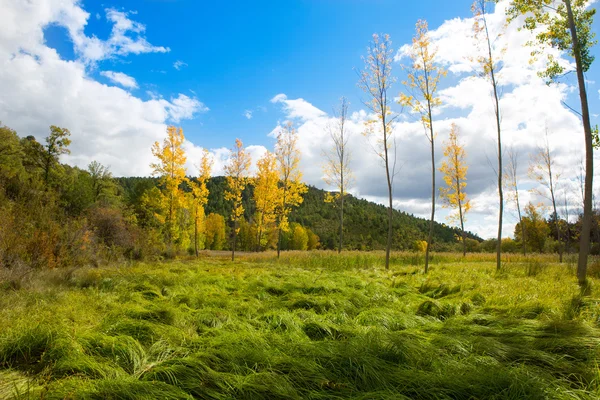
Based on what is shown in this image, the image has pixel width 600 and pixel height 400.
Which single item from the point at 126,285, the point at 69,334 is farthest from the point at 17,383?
the point at 126,285

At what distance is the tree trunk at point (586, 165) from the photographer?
7781 mm

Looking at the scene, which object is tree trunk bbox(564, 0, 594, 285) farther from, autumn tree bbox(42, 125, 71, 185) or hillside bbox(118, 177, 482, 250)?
hillside bbox(118, 177, 482, 250)

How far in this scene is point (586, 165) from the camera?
8.09 m

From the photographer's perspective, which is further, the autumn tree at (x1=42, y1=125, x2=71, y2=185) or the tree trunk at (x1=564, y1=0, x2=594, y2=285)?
the autumn tree at (x1=42, y1=125, x2=71, y2=185)

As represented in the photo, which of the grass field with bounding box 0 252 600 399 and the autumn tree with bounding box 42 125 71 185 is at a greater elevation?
the autumn tree with bounding box 42 125 71 185

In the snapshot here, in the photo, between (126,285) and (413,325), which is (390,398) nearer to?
(413,325)

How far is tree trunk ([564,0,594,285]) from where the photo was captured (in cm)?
778

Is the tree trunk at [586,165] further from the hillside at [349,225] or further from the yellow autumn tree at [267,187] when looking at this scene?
the hillside at [349,225]

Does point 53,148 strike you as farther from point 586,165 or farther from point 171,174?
point 586,165

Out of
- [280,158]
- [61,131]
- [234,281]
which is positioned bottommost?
[234,281]

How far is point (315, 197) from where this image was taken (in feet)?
339

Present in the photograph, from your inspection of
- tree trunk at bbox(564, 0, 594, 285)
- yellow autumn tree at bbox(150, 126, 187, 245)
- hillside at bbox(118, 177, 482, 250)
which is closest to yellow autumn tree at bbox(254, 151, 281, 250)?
yellow autumn tree at bbox(150, 126, 187, 245)

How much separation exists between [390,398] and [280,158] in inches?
782

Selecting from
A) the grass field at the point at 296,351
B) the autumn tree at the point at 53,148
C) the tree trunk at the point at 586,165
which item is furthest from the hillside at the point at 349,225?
the grass field at the point at 296,351
